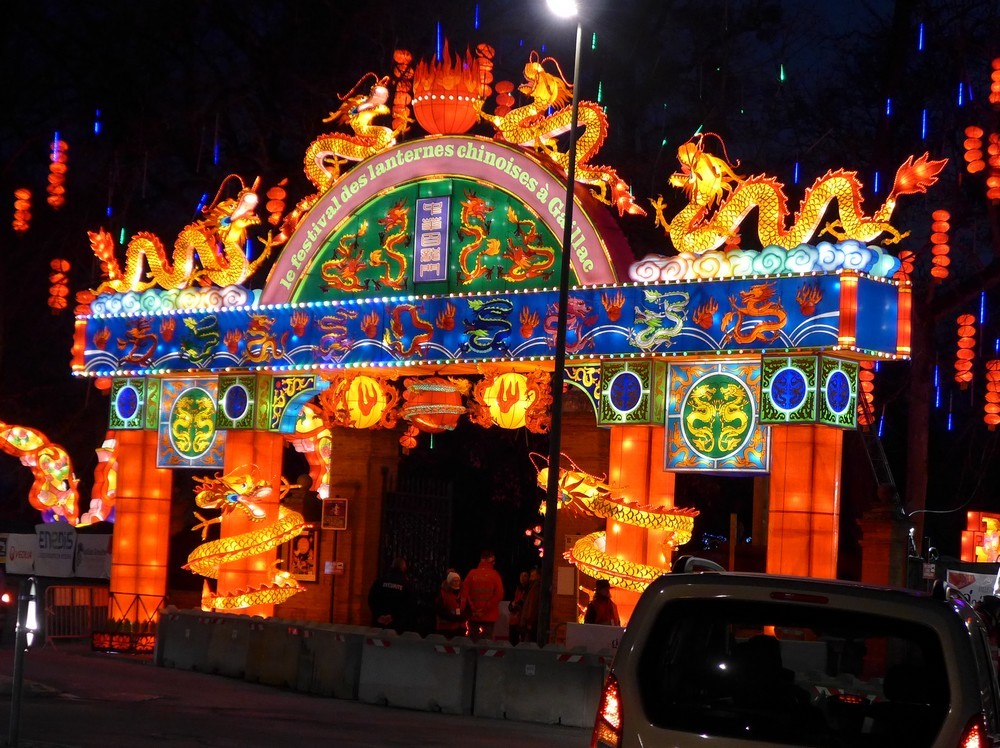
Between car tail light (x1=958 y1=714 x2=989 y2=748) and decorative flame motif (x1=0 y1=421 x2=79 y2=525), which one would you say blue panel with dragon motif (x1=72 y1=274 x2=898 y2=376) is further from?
car tail light (x1=958 y1=714 x2=989 y2=748)

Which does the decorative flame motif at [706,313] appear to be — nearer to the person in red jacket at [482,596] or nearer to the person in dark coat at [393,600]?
the person in red jacket at [482,596]

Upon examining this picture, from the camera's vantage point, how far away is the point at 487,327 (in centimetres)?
2203

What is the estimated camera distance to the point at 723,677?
630 centimetres

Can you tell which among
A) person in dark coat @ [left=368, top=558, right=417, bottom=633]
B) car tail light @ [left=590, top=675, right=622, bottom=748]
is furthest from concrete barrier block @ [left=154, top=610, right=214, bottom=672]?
car tail light @ [left=590, top=675, right=622, bottom=748]

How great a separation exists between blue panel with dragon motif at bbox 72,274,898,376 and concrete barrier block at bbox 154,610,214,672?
163 inches

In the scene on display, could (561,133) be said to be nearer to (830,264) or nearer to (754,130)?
(830,264)

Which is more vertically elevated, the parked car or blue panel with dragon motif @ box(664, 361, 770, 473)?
blue panel with dragon motif @ box(664, 361, 770, 473)

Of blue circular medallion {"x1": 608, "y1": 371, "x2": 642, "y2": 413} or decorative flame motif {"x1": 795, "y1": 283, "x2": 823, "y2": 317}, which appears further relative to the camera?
blue circular medallion {"x1": 608, "y1": 371, "x2": 642, "y2": 413}

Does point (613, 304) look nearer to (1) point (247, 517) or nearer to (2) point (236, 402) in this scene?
(2) point (236, 402)

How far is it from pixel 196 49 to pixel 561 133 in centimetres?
1920

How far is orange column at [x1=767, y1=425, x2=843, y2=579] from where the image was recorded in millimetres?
19594

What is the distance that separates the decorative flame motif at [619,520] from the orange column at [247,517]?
5.86 meters

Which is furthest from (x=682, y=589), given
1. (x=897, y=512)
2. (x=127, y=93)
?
(x=127, y=93)

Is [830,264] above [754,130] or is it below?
below
